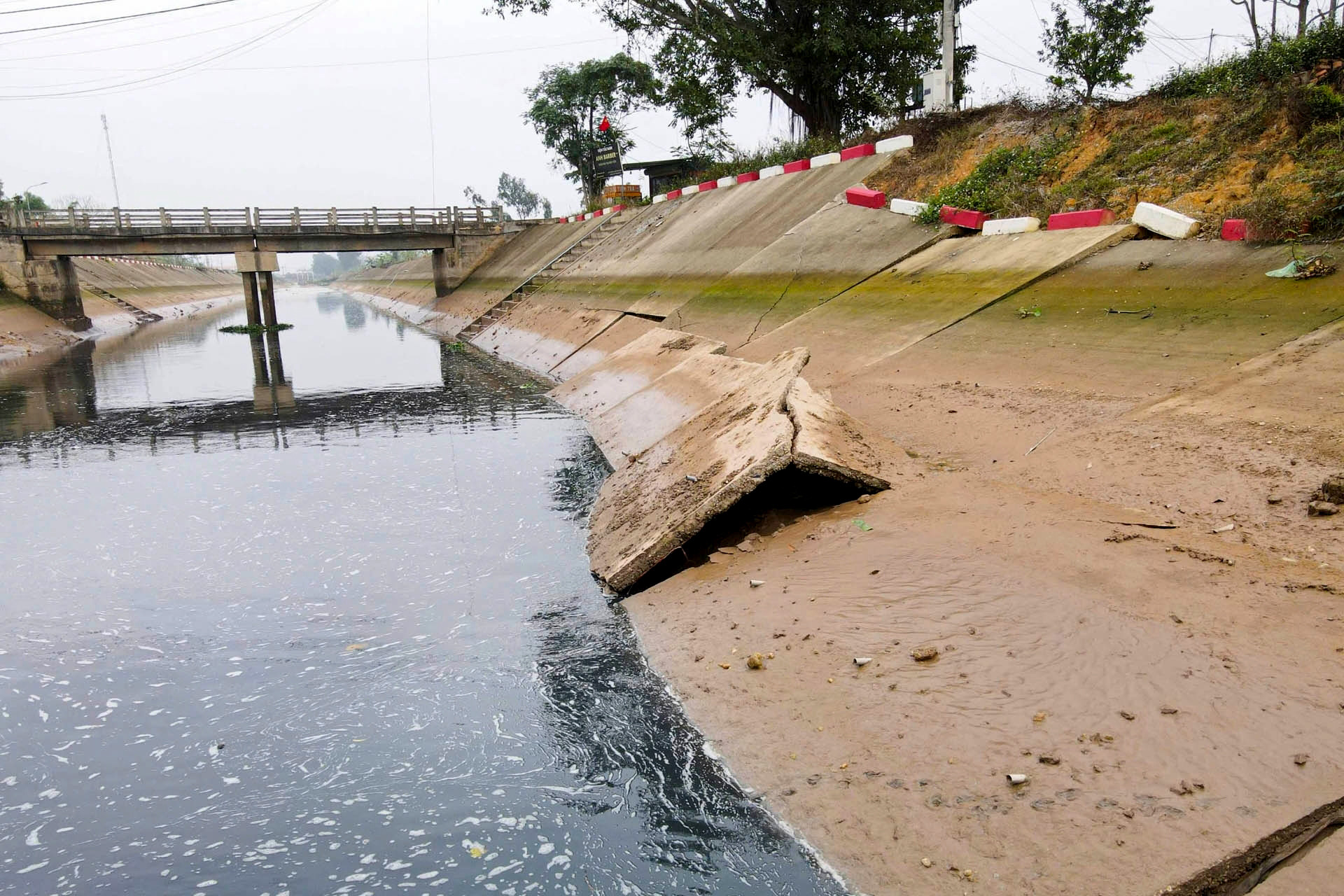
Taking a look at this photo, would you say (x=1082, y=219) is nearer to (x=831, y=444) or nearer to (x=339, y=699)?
(x=831, y=444)

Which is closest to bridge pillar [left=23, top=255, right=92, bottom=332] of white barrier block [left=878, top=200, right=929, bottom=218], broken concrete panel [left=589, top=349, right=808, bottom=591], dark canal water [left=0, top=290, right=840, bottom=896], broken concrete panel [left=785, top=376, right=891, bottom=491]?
dark canal water [left=0, top=290, right=840, bottom=896]

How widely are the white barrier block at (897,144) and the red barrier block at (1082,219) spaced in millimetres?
8528

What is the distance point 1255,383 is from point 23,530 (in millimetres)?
12046

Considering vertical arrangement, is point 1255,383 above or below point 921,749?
above

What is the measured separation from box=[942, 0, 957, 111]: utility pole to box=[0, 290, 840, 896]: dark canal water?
15.4 meters

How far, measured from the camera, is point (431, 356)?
26578 mm

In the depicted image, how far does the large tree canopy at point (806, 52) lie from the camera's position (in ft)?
82.7

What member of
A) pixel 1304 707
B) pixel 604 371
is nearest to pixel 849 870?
pixel 1304 707

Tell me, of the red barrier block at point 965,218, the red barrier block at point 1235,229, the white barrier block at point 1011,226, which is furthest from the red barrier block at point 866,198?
the red barrier block at point 1235,229

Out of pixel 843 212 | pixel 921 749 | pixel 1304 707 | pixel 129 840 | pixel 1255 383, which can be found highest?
pixel 843 212

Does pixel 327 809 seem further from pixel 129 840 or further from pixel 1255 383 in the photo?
pixel 1255 383

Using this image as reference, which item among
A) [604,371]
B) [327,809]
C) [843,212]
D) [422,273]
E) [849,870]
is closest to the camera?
[849,870]

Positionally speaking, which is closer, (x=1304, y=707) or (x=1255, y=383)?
(x=1304, y=707)

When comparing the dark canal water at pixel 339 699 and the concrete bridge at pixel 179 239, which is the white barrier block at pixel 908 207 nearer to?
the dark canal water at pixel 339 699
